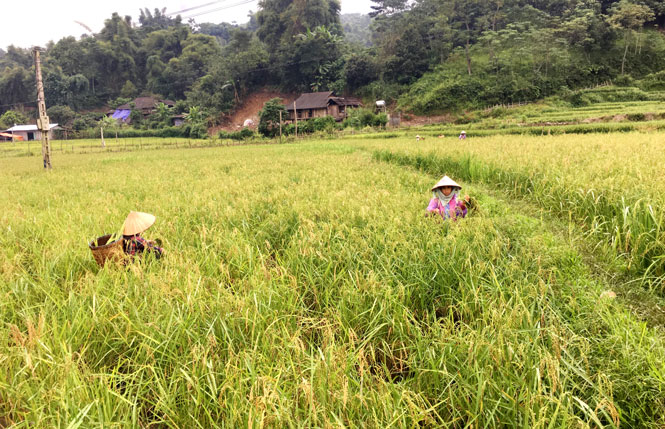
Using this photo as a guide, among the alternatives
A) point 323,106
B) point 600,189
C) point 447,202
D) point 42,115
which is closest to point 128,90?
point 323,106

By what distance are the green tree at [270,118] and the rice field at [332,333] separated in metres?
38.8

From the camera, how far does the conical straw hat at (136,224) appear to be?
307 cm

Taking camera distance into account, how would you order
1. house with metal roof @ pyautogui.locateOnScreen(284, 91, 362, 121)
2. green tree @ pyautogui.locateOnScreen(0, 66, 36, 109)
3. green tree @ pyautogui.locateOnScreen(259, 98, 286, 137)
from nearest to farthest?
1. green tree @ pyautogui.locateOnScreen(259, 98, 286, 137)
2. house with metal roof @ pyautogui.locateOnScreen(284, 91, 362, 121)
3. green tree @ pyautogui.locateOnScreen(0, 66, 36, 109)

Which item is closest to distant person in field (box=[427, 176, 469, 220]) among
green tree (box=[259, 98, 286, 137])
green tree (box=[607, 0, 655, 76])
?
green tree (box=[259, 98, 286, 137])

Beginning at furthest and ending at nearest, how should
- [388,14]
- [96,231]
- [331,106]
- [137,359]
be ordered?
[388,14], [331,106], [96,231], [137,359]

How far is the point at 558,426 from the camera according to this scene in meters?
1.42

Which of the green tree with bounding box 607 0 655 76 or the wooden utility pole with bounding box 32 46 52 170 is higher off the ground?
the green tree with bounding box 607 0 655 76

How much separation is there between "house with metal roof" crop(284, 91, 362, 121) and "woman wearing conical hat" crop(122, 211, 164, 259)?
44.1 m

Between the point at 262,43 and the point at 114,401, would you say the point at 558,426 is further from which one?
the point at 262,43

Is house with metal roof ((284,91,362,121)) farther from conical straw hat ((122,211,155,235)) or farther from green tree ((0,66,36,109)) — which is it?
green tree ((0,66,36,109))

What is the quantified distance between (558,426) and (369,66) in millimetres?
51035

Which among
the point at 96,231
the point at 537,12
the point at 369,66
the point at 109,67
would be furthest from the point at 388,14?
the point at 96,231

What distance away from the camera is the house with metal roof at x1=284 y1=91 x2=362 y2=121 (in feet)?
149

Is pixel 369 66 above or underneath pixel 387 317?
above
